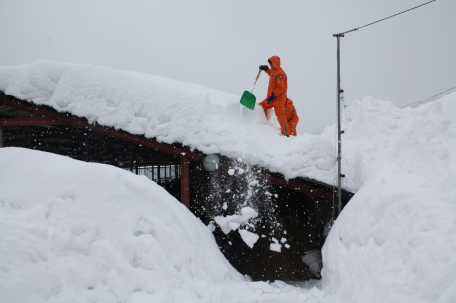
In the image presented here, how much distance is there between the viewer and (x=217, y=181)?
492cm

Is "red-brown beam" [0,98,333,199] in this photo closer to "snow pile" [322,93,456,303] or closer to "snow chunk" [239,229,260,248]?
"snow pile" [322,93,456,303]

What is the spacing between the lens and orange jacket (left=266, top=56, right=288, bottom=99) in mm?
5078

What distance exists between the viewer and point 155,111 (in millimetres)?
4203

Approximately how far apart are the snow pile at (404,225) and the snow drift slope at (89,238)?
172cm

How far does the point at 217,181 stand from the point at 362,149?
2994 millimetres

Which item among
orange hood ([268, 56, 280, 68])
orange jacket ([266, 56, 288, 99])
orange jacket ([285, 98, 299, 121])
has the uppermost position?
orange hood ([268, 56, 280, 68])

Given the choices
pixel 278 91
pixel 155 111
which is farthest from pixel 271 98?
pixel 155 111

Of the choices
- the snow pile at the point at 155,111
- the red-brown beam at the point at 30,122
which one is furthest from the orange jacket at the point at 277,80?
the red-brown beam at the point at 30,122

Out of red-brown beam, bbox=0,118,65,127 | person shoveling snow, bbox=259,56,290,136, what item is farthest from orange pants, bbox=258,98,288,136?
red-brown beam, bbox=0,118,65,127

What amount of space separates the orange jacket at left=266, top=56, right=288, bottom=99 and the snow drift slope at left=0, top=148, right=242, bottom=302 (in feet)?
11.8

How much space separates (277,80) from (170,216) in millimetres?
3885

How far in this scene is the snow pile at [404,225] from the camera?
79.0 inches

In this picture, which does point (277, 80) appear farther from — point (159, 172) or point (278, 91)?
point (159, 172)

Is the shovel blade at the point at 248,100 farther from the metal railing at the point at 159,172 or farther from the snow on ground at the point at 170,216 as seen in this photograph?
the metal railing at the point at 159,172
